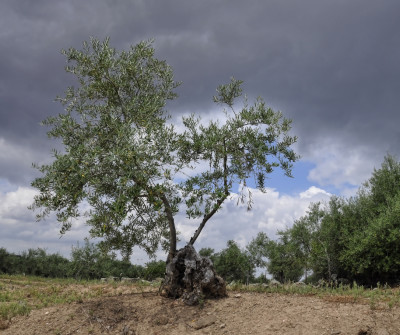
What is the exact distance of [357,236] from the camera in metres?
36.0

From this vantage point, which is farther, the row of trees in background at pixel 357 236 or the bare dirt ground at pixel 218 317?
the row of trees in background at pixel 357 236

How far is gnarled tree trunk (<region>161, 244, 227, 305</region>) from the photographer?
14.8m

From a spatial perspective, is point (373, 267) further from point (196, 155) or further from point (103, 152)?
point (103, 152)

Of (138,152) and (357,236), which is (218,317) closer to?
(138,152)

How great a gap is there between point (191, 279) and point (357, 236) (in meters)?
26.2

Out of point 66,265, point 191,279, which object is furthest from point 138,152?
point 66,265

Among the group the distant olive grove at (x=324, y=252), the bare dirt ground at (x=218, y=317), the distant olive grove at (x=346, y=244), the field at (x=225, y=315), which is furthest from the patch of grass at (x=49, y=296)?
the distant olive grove at (x=346, y=244)

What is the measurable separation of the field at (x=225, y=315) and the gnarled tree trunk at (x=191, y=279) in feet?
1.28

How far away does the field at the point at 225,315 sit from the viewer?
1200 centimetres

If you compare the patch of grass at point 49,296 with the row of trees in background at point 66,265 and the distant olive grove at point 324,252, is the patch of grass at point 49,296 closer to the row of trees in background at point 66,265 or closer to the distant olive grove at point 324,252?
the distant olive grove at point 324,252

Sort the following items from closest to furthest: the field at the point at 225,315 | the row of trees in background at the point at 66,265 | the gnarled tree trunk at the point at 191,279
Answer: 1. the field at the point at 225,315
2. the gnarled tree trunk at the point at 191,279
3. the row of trees in background at the point at 66,265

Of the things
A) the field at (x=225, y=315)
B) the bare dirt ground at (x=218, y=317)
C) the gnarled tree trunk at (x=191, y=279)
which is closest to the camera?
the bare dirt ground at (x=218, y=317)

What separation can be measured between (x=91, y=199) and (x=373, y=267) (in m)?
31.0

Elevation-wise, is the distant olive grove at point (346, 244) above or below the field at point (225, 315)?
above
